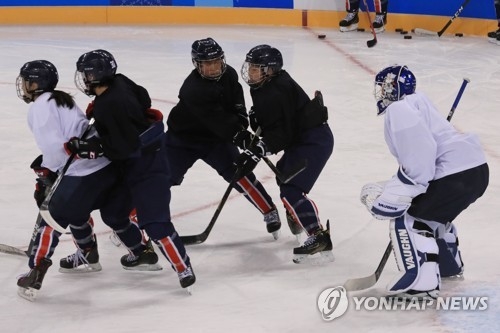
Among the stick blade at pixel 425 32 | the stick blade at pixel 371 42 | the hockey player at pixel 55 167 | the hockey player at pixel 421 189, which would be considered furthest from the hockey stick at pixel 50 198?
the stick blade at pixel 425 32

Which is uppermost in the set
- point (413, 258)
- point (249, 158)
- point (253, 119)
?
point (253, 119)

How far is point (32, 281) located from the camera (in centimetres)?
359

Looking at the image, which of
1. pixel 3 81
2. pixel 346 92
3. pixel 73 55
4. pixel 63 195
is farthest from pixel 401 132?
pixel 73 55

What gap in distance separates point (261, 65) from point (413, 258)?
1.07 metres

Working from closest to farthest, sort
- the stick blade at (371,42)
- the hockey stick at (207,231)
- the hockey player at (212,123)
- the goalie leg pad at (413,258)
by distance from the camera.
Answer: the goalie leg pad at (413,258)
the hockey player at (212,123)
the hockey stick at (207,231)
the stick blade at (371,42)

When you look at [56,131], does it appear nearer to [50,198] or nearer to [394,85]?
[50,198]

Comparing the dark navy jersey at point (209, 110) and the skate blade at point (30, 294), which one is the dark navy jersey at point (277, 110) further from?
the skate blade at point (30, 294)

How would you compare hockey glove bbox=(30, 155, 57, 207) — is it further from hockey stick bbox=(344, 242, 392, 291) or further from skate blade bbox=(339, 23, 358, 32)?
skate blade bbox=(339, 23, 358, 32)

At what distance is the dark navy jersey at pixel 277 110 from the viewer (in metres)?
3.95

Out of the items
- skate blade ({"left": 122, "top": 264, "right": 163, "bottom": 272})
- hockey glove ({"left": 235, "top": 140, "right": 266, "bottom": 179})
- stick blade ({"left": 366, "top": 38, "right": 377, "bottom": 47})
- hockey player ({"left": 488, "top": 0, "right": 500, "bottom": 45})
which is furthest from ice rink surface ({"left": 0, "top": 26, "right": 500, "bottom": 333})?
hockey player ({"left": 488, "top": 0, "right": 500, "bottom": 45})

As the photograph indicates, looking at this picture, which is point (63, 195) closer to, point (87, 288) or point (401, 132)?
point (87, 288)

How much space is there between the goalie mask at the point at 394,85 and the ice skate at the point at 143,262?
3.77ft

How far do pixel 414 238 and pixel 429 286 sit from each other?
18cm

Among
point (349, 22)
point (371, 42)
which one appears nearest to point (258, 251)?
point (371, 42)
